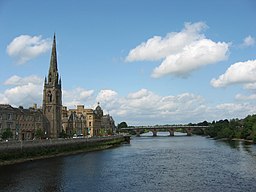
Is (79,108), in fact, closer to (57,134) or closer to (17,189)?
(57,134)

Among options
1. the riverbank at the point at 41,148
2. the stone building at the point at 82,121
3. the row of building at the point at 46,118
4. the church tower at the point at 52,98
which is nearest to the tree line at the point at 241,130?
the riverbank at the point at 41,148

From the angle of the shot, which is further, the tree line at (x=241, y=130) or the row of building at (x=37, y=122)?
the tree line at (x=241, y=130)

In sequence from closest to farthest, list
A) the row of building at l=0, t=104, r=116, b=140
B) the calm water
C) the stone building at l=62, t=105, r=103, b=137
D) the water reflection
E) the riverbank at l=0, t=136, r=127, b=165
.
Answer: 1. the calm water
2. the water reflection
3. the riverbank at l=0, t=136, r=127, b=165
4. the row of building at l=0, t=104, r=116, b=140
5. the stone building at l=62, t=105, r=103, b=137

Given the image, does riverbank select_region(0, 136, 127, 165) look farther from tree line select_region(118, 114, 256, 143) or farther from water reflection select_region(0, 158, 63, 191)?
tree line select_region(118, 114, 256, 143)

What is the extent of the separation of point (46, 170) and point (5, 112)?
5152 centimetres

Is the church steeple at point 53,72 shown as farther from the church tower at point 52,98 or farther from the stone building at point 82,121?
the stone building at point 82,121

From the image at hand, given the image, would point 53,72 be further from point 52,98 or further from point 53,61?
point 52,98

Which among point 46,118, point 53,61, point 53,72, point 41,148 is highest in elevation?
point 53,61

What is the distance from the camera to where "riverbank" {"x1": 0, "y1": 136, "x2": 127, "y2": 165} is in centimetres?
6272

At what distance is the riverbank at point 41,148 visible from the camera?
6272cm

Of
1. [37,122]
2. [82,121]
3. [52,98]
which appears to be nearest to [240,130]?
[82,121]

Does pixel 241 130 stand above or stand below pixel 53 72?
below

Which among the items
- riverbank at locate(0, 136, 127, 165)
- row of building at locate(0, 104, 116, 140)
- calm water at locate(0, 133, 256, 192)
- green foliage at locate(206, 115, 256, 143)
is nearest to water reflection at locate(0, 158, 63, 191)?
calm water at locate(0, 133, 256, 192)

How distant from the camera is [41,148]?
75438mm
